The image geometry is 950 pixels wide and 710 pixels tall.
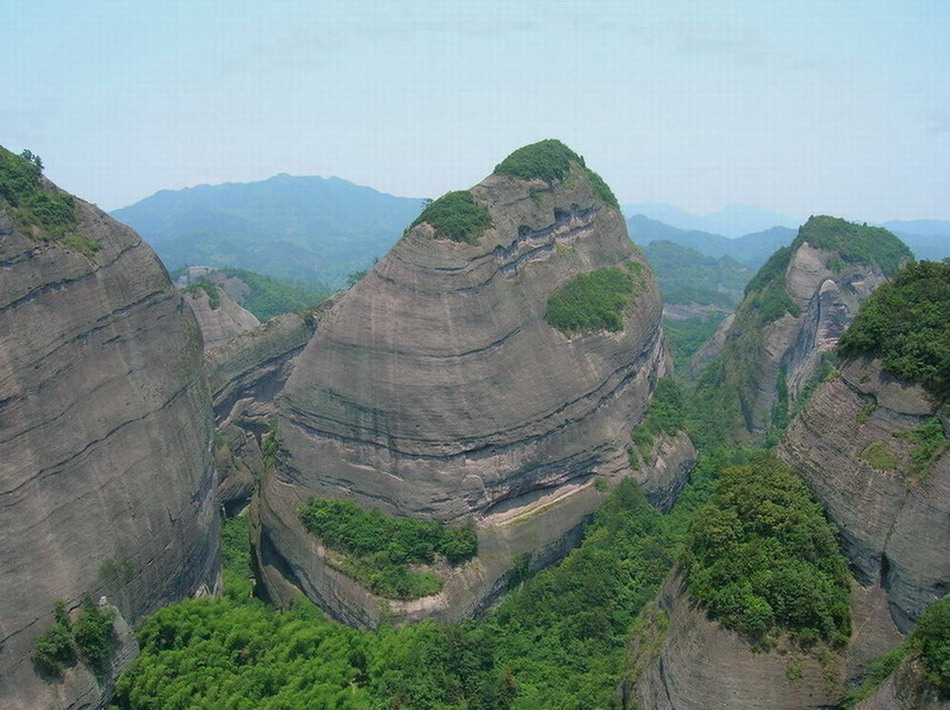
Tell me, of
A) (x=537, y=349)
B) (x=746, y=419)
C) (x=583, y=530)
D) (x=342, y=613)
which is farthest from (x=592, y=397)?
(x=746, y=419)

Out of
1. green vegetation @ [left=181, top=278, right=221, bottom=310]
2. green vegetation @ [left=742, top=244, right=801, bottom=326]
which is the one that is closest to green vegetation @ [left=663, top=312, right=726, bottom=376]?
green vegetation @ [left=742, top=244, right=801, bottom=326]

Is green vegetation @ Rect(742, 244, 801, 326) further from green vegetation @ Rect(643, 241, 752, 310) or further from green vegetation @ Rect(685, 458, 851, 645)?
green vegetation @ Rect(643, 241, 752, 310)

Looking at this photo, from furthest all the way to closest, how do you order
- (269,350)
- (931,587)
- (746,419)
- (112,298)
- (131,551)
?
(746,419) → (269,350) → (112,298) → (131,551) → (931,587)

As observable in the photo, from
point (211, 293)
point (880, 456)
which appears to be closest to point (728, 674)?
point (880, 456)

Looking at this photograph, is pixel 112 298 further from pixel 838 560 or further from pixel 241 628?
pixel 838 560

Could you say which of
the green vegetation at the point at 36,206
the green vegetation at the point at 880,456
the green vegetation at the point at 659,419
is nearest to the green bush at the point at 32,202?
the green vegetation at the point at 36,206

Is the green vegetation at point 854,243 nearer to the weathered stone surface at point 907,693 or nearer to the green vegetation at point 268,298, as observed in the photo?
the weathered stone surface at point 907,693
